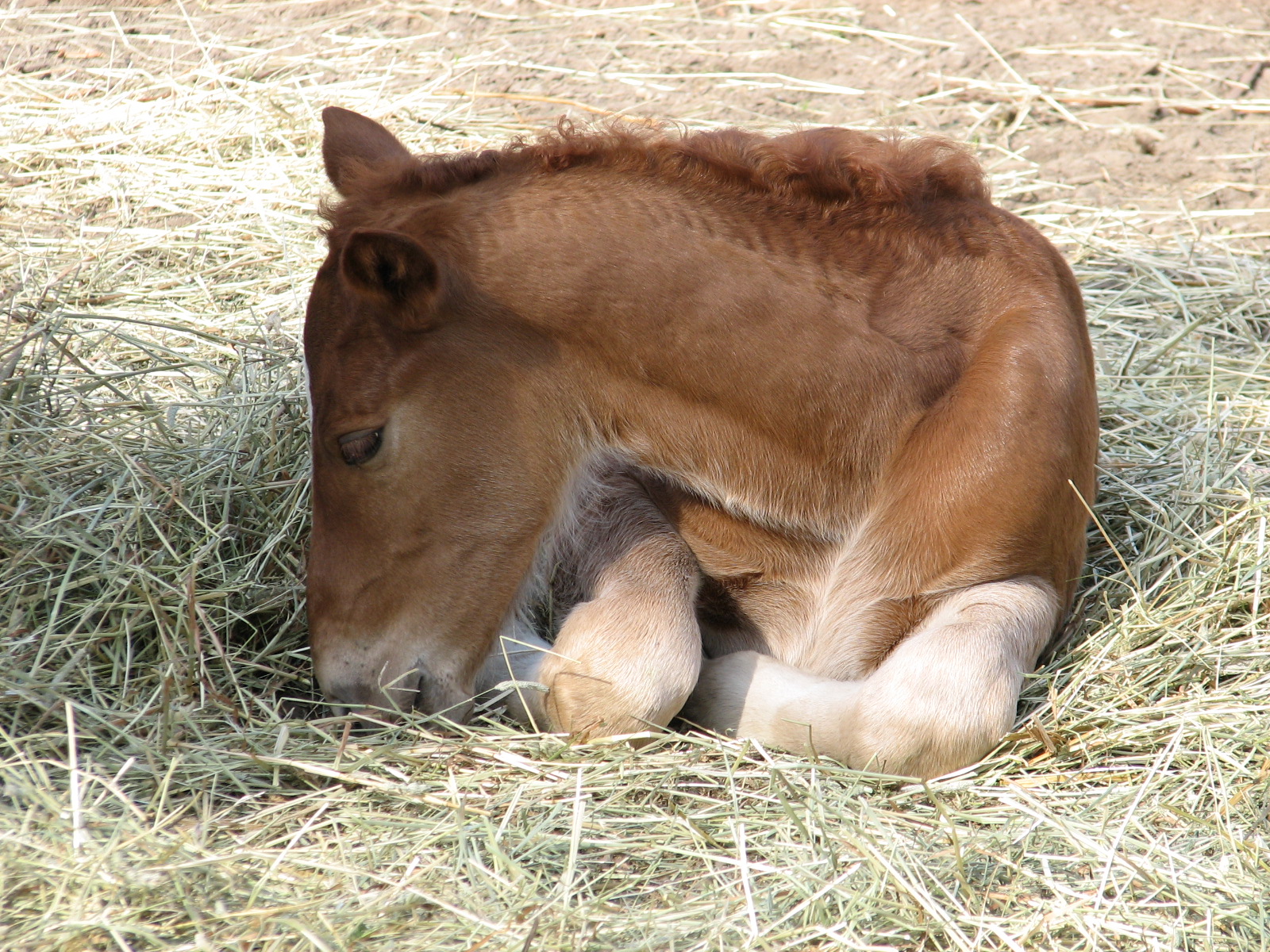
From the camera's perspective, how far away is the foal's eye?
2475 millimetres

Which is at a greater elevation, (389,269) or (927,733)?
(389,269)

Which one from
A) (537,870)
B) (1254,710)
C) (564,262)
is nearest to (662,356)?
(564,262)

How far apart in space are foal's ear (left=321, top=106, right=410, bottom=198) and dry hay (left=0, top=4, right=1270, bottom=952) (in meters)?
0.84

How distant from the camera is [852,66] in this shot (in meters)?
6.06

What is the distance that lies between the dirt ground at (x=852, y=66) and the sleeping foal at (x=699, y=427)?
2.64m

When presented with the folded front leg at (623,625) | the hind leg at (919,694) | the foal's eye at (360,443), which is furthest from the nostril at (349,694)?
the hind leg at (919,694)

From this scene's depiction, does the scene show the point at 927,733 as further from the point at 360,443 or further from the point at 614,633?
the point at 360,443

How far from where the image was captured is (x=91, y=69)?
18.4ft

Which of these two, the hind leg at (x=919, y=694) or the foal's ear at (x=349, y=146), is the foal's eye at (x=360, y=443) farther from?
the hind leg at (x=919, y=694)

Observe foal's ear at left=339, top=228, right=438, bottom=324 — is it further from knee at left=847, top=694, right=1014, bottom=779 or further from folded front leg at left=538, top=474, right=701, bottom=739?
knee at left=847, top=694, right=1014, bottom=779

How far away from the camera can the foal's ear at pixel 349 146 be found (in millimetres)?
2752

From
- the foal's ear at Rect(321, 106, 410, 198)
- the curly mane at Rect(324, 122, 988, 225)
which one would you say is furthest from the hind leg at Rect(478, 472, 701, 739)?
the foal's ear at Rect(321, 106, 410, 198)

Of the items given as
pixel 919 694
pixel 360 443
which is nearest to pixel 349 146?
pixel 360 443

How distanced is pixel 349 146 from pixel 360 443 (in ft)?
2.63
